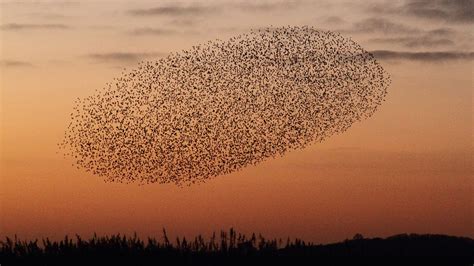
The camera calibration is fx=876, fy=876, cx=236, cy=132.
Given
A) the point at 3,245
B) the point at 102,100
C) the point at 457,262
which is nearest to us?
the point at 3,245

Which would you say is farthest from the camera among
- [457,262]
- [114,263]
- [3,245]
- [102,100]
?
[102,100]

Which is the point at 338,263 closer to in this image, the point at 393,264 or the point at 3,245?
the point at 393,264

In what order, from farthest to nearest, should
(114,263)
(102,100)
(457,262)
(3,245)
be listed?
(102,100)
(457,262)
(3,245)
(114,263)

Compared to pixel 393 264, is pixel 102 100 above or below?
above

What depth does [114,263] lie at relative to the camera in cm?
1748

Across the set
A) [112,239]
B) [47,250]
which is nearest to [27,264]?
[47,250]

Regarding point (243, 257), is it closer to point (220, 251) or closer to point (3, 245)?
point (220, 251)

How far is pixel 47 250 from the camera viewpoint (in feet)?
59.6

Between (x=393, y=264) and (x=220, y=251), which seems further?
(x=393, y=264)

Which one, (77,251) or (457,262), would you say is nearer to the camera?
(77,251)

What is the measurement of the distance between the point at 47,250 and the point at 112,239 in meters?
1.38

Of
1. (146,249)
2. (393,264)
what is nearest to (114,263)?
(146,249)

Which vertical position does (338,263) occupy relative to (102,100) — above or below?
below

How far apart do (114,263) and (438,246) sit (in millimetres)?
9378
